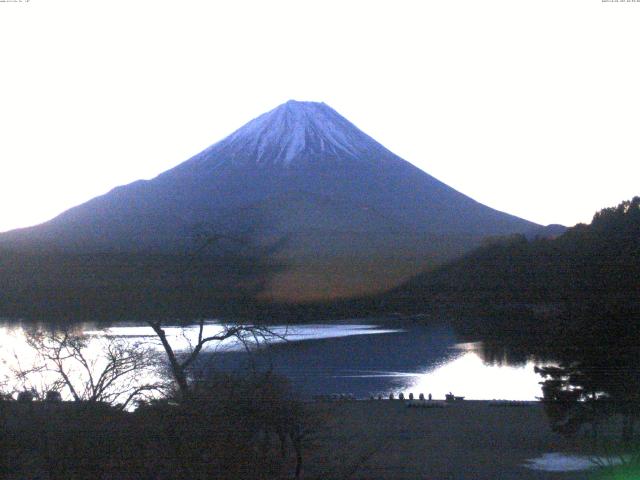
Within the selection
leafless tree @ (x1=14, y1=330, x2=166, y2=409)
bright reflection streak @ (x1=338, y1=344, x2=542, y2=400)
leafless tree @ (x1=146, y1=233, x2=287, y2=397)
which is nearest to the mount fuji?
leafless tree @ (x1=146, y1=233, x2=287, y2=397)

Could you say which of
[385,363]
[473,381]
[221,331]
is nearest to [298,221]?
[385,363]

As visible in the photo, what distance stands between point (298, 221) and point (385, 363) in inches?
29.6

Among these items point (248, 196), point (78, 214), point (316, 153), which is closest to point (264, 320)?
point (78, 214)

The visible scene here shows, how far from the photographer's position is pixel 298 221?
3580 millimetres

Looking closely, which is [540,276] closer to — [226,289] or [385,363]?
[385,363]

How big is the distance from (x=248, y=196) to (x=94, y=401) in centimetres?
254

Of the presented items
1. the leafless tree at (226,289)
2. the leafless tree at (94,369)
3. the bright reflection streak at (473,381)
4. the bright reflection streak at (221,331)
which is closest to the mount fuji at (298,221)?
the leafless tree at (226,289)

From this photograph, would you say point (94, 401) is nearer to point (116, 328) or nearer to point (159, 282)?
point (116, 328)

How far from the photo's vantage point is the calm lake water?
3.09 meters

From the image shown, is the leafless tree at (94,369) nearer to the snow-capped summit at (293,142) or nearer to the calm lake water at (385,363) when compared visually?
the calm lake water at (385,363)

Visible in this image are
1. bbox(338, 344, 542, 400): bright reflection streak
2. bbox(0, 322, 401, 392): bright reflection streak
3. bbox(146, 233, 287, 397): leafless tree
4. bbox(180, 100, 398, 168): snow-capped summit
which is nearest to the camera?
bbox(146, 233, 287, 397): leafless tree

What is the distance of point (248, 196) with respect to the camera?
507 cm

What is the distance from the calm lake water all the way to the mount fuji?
263 millimetres

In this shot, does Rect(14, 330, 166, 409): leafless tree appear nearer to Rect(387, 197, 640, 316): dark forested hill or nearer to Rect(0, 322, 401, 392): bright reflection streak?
Rect(0, 322, 401, 392): bright reflection streak
